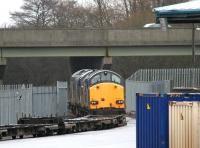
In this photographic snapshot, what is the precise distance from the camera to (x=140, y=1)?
294 ft

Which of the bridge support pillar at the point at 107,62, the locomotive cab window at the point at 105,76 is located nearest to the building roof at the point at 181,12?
the locomotive cab window at the point at 105,76

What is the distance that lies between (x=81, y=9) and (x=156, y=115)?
272 ft

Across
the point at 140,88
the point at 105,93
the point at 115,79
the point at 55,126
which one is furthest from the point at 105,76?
the point at 140,88

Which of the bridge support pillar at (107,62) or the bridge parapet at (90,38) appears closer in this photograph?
the bridge parapet at (90,38)

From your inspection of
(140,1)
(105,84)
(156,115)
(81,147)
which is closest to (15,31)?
(105,84)

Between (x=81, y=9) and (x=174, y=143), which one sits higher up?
(x=81, y=9)

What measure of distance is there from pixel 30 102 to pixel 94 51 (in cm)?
1778

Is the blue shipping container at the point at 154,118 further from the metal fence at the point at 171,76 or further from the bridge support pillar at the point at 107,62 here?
the bridge support pillar at the point at 107,62

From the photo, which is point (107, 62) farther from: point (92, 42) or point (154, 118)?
point (154, 118)

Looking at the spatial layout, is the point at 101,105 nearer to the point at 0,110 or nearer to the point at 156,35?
the point at 0,110

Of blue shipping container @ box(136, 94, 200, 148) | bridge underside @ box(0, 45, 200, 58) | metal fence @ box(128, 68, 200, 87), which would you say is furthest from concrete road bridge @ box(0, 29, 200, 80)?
blue shipping container @ box(136, 94, 200, 148)

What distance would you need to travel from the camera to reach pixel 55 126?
25.9m

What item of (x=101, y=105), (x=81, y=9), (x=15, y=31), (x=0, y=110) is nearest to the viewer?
(x=101, y=105)

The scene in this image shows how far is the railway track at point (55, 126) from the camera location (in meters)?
24.7
